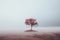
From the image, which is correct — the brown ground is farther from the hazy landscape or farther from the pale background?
the pale background

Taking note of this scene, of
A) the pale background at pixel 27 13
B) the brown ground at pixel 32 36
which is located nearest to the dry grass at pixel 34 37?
the brown ground at pixel 32 36

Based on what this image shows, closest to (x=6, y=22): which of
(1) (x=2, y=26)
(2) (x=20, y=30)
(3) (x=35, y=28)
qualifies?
(1) (x=2, y=26)

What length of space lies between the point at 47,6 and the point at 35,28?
0.40 m

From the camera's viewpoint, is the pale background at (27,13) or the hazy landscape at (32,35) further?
the pale background at (27,13)

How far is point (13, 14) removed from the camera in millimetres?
2006

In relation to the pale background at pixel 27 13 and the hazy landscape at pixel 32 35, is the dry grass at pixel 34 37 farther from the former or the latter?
the pale background at pixel 27 13

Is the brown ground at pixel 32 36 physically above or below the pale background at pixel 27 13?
below

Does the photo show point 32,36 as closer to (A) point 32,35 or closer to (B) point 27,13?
(A) point 32,35

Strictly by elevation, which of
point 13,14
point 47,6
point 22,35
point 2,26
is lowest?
point 22,35

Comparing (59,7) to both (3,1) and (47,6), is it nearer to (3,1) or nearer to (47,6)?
(47,6)

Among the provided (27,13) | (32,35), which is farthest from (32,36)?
(27,13)

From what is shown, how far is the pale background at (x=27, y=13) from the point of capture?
1.99 meters

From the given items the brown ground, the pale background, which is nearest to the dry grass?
the brown ground

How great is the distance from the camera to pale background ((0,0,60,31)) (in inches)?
78.2
